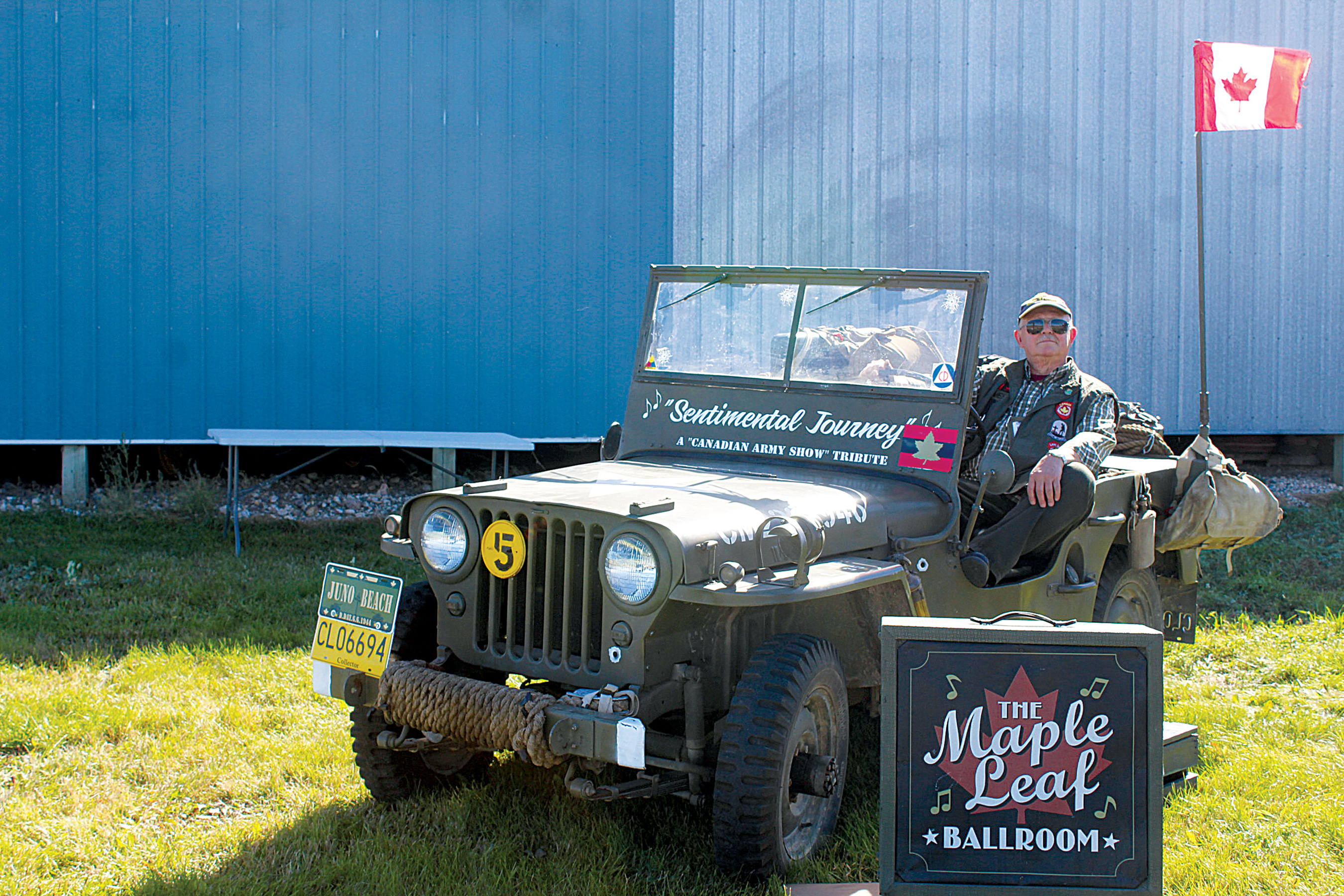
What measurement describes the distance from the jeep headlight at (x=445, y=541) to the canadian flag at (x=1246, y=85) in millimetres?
4388

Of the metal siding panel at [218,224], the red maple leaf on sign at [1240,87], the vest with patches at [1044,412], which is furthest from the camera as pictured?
the metal siding panel at [218,224]

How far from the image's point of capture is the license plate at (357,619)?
3.52 meters

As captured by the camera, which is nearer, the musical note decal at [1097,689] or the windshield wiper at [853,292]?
the musical note decal at [1097,689]

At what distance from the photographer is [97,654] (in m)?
5.43

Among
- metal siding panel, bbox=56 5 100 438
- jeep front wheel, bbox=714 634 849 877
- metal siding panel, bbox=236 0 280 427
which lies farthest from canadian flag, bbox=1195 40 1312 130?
metal siding panel, bbox=56 5 100 438

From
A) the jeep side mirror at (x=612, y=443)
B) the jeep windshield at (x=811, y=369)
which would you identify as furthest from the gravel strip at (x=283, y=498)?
the jeep windshield at (x=811, y=369)

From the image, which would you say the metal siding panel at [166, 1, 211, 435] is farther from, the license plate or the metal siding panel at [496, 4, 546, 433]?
the license plate

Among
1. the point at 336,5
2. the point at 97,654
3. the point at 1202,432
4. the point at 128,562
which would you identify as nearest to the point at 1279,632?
the point at 1202,432

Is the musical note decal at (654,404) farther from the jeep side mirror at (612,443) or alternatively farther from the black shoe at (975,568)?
the black shoe at (975,568)

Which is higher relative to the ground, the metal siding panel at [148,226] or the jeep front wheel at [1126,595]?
the metal siding panel at [148,226]

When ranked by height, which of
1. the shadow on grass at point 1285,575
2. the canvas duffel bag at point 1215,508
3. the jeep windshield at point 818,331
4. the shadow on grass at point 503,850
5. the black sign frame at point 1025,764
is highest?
the jeep windshield at point 818,331

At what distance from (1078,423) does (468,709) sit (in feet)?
9.10

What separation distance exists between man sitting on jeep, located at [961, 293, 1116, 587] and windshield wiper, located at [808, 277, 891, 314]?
75 centimetres

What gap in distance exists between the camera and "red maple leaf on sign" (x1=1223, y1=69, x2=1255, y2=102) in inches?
246
